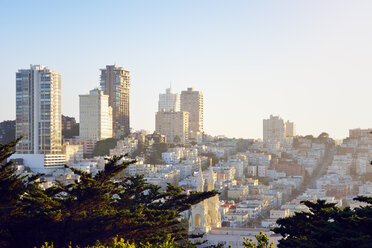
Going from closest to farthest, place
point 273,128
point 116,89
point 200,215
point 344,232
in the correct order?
point 344,232, point 200,215, point 116,89, point 273,128

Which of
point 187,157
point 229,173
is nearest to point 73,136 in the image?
point 187,157

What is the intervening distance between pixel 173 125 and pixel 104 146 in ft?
86.1

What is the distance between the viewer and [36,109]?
73812 mm

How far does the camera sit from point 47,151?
240 feet

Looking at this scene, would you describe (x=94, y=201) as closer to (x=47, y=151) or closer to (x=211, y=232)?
(x=211, y=232)

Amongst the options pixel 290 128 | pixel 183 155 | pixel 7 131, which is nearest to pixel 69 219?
pixel 183 155

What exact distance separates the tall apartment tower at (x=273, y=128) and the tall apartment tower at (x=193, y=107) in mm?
13329

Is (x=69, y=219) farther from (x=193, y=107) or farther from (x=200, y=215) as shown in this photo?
(x=193, y=107)

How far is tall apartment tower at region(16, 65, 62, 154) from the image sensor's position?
73.4 meters

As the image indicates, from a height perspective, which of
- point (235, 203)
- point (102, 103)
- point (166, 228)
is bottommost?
point (235, 203)

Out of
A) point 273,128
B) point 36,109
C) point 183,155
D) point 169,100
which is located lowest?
point 183,155

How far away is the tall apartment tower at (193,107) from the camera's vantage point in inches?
4811

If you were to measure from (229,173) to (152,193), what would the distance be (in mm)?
58202

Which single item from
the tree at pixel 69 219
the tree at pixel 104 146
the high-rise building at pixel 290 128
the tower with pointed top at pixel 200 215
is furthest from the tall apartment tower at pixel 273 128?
the tree at pixel 69 219
